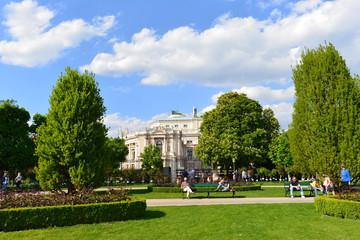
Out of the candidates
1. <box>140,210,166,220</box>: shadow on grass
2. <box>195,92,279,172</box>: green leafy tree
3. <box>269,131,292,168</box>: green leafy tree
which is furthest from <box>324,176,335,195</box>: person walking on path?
<box>269,131,292,168</box>: green leafy tree

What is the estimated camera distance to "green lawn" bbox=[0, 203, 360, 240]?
8252mm

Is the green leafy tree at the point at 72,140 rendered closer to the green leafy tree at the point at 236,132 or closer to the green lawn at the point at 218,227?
the green lawn at the point at 218,227

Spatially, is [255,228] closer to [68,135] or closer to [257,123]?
[68,135]

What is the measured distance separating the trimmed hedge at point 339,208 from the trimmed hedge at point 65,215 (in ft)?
23.3

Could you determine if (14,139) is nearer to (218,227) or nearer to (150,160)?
(150,160)

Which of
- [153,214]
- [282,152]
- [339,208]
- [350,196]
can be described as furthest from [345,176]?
[282,152]

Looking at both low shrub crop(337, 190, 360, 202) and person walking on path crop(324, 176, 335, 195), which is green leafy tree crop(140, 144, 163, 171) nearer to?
person walking on path crop(324, 176, 335, 195)

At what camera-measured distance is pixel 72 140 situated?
12414mm

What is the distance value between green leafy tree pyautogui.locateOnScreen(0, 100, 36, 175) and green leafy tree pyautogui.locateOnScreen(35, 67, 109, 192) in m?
17.3

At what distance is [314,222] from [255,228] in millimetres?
2301

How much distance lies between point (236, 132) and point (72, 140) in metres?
28.6

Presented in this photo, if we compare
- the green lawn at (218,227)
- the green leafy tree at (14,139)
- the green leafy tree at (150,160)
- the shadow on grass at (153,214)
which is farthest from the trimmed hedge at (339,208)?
the green leafy tree at (150,160)

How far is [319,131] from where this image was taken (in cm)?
1491

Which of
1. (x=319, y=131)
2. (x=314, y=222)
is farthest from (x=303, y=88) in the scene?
(x=314, y=222)
